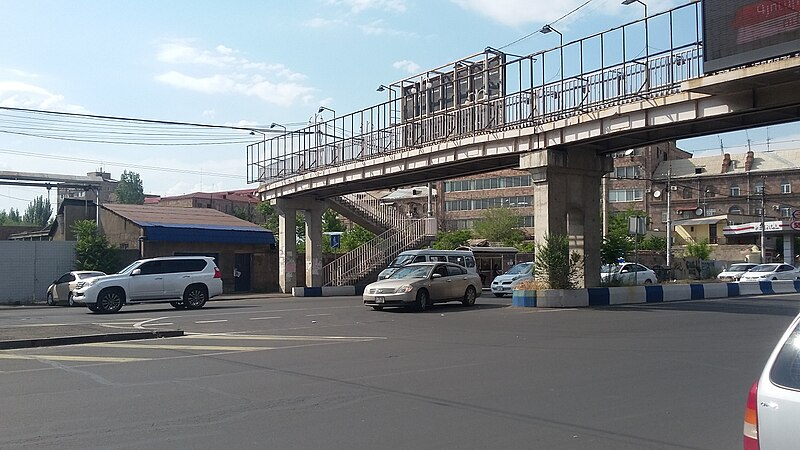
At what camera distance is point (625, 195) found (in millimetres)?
92688

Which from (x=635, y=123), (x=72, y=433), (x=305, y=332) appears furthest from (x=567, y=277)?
(x=72, y=433)

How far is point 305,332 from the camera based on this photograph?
1745cm

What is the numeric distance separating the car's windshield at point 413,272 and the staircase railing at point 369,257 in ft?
60.9

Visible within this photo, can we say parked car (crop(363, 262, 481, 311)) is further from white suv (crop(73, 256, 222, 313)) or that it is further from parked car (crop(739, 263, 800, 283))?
parked car (crop(739, 263, 800, 283))

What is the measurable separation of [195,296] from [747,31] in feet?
64.8

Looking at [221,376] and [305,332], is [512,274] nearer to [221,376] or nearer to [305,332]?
[305,332]

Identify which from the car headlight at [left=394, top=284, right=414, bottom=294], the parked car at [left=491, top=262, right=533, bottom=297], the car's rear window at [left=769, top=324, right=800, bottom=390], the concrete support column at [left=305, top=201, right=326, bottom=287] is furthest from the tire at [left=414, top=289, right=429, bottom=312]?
the concrete support column at [left=305, top=201, right=326, bottom=287]

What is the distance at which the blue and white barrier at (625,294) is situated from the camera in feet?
82.1

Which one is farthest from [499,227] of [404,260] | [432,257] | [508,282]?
[508,282]

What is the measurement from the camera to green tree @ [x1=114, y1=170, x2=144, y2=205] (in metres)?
119

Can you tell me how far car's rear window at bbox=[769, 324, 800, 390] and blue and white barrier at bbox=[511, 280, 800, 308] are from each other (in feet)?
68.2

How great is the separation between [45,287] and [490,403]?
32.0 m

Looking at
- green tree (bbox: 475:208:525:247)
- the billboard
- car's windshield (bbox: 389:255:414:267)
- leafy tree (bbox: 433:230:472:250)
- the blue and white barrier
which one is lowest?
the blue and white barrier

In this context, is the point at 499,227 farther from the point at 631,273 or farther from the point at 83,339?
the point at 83,339
